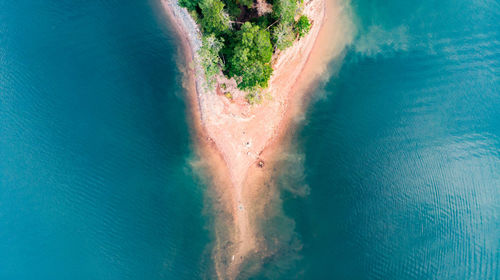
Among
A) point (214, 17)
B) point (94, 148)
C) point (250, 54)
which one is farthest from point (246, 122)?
point (94, 148)

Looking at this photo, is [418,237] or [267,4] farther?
[418,237]

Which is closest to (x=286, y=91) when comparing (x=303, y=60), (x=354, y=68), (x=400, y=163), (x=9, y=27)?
(x=303, y=60)

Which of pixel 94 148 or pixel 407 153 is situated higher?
pixel 94 148

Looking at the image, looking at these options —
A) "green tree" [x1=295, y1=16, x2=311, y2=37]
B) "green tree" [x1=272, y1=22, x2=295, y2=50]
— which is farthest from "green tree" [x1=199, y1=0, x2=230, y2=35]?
"green tree" [x1=295, y1=16, x2=311, y2=37]

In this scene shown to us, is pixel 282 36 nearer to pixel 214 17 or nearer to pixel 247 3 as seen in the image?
pixel 247 3

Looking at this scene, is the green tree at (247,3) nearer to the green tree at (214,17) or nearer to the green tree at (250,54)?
the green tree at (214,17)

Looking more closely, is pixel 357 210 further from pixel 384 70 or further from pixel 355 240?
pixel 384 70

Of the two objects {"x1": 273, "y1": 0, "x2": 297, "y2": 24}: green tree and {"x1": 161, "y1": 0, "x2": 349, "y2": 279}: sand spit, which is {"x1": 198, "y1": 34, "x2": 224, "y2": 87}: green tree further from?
{"x1": 273, "y1": 0, "x2": 297, "y2": 24}: green tree
